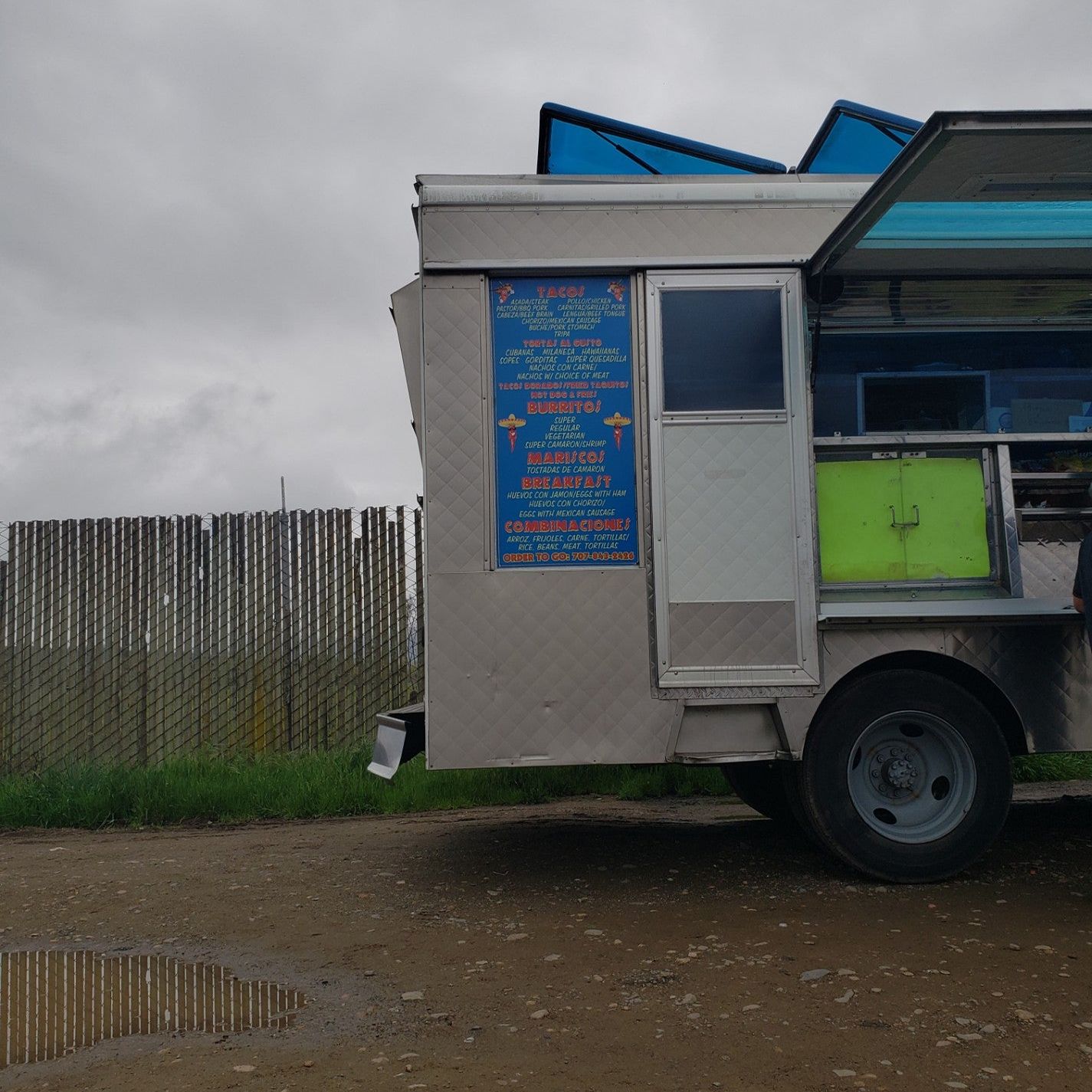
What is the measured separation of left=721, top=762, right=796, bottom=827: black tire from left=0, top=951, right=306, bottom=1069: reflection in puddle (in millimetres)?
3254

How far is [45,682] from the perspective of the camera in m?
9.12

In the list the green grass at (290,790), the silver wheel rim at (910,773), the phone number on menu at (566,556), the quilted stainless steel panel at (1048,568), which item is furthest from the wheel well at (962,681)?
the green grass at (290,790)

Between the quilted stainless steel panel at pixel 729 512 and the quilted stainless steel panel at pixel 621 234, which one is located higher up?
the quilted stainless steel panel at pixel 621 234

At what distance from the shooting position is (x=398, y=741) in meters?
5.54

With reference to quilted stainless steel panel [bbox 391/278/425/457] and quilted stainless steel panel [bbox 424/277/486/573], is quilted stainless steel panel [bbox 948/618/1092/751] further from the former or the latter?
quilted stainless steel panel [bbox 391/278/425/457]

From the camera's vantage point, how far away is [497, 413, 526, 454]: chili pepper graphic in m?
5.19

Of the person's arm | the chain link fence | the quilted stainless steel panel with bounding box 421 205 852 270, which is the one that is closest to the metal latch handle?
the person's arm

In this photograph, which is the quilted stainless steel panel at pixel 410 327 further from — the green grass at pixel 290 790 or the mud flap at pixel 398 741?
the green grass at pixel 290 790

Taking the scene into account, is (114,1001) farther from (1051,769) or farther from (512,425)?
(1051,769)

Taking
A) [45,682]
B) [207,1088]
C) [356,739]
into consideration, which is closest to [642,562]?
[207,1088]

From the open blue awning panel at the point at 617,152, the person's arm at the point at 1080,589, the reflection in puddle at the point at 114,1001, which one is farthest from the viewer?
the open blue awning panel at the point at 617,152

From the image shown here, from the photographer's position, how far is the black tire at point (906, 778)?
16.7 feet

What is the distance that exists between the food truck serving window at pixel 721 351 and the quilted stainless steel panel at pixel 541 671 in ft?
3.10

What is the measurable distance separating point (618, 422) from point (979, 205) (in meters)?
2.14
